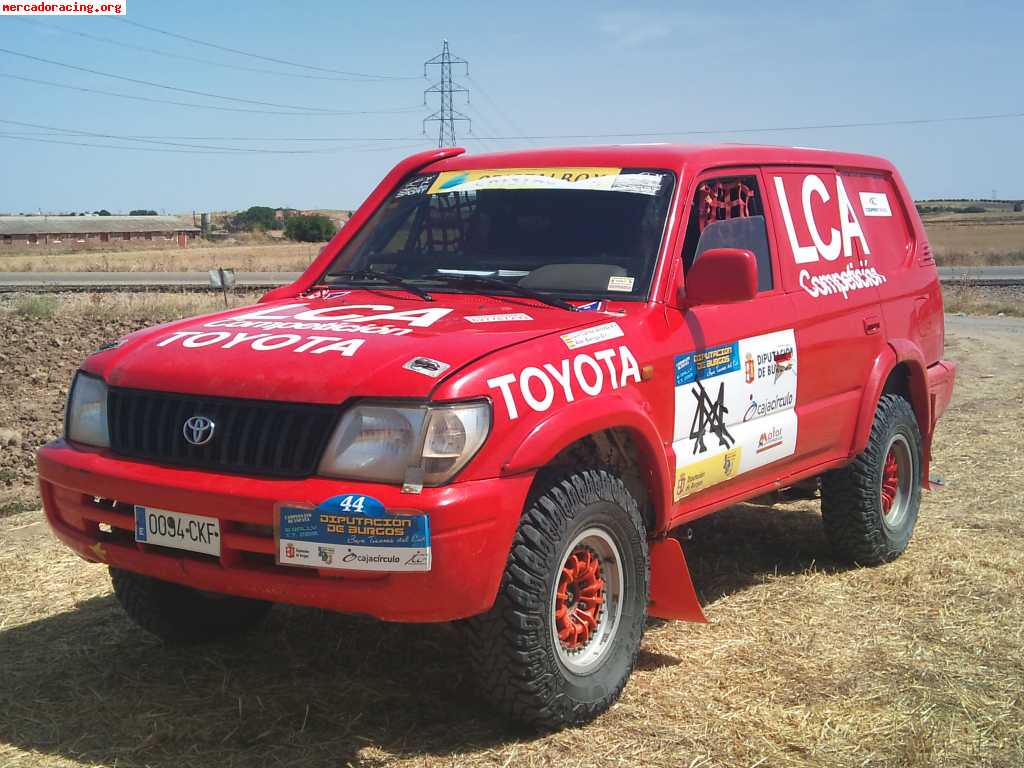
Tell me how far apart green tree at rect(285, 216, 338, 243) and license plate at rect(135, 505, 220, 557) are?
72.7 m

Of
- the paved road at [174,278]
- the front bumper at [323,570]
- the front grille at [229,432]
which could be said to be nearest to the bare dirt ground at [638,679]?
the front bumper at [323,570]

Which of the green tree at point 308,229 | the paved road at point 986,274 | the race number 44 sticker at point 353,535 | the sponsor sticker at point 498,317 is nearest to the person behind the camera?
the race number 44 sticker at point 353,535

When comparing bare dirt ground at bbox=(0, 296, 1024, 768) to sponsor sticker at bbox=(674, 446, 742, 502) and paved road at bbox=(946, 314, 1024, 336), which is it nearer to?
sponsor sticker at bbox=(674, 446, 742, 502)

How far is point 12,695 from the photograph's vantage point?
162 inches

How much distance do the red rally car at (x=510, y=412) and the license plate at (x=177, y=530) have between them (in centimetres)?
1

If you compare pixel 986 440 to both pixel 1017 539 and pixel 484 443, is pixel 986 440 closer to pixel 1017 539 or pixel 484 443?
pixel 1017 539

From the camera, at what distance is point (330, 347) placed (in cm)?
358

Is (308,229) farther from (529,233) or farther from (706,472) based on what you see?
(706,472)

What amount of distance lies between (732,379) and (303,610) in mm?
2202

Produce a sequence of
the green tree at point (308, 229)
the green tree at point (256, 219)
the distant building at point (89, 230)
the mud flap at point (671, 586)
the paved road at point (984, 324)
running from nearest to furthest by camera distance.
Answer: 1. the mud flap at point (671, 586)
2. the paved road at point (984, 324)
3. the green tree at point (308, 229)
4. the distant building at point (89, 230)
5. the green tree at point (256, 219)

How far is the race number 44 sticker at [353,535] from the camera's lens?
10.4ft

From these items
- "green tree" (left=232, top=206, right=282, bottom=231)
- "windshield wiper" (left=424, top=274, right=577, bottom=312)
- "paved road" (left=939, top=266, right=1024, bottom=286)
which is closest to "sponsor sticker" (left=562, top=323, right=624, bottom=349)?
"windshield wiper" (left=424, top=274, right=577, bottom=312)

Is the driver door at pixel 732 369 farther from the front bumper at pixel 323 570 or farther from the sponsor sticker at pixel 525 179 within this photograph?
the front bumper at pixel 323 570

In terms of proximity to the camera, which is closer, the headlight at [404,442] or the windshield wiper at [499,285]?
the headlight at [404,442]
